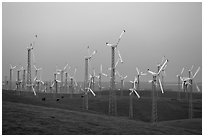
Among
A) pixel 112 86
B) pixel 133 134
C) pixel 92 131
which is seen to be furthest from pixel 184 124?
pixel 92 131

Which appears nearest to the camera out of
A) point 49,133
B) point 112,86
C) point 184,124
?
point 49,133

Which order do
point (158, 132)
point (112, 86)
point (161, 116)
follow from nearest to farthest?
point (158, 132), point (112, 86), point (161, 116)

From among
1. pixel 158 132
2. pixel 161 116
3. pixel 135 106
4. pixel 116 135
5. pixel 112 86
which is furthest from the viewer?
pixel 135 106

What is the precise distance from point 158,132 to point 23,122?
18.9 meters

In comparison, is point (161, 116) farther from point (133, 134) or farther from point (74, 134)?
point (74, 134)

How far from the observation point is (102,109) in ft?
345

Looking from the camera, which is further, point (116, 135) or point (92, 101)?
point (92, 101)

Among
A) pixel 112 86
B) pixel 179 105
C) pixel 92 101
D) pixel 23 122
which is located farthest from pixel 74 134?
pixel 179 105

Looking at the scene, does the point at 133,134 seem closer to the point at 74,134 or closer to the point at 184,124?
the point at 74,134

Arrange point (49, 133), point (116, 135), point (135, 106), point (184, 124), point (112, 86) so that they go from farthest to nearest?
point (135, 106), point (184, 124), point (112, 86), point (116, 135), point (49, 133)

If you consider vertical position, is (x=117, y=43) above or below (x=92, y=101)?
above

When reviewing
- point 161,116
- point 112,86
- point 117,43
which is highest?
point 117,43

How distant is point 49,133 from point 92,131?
6475mm

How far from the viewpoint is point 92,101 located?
118m
